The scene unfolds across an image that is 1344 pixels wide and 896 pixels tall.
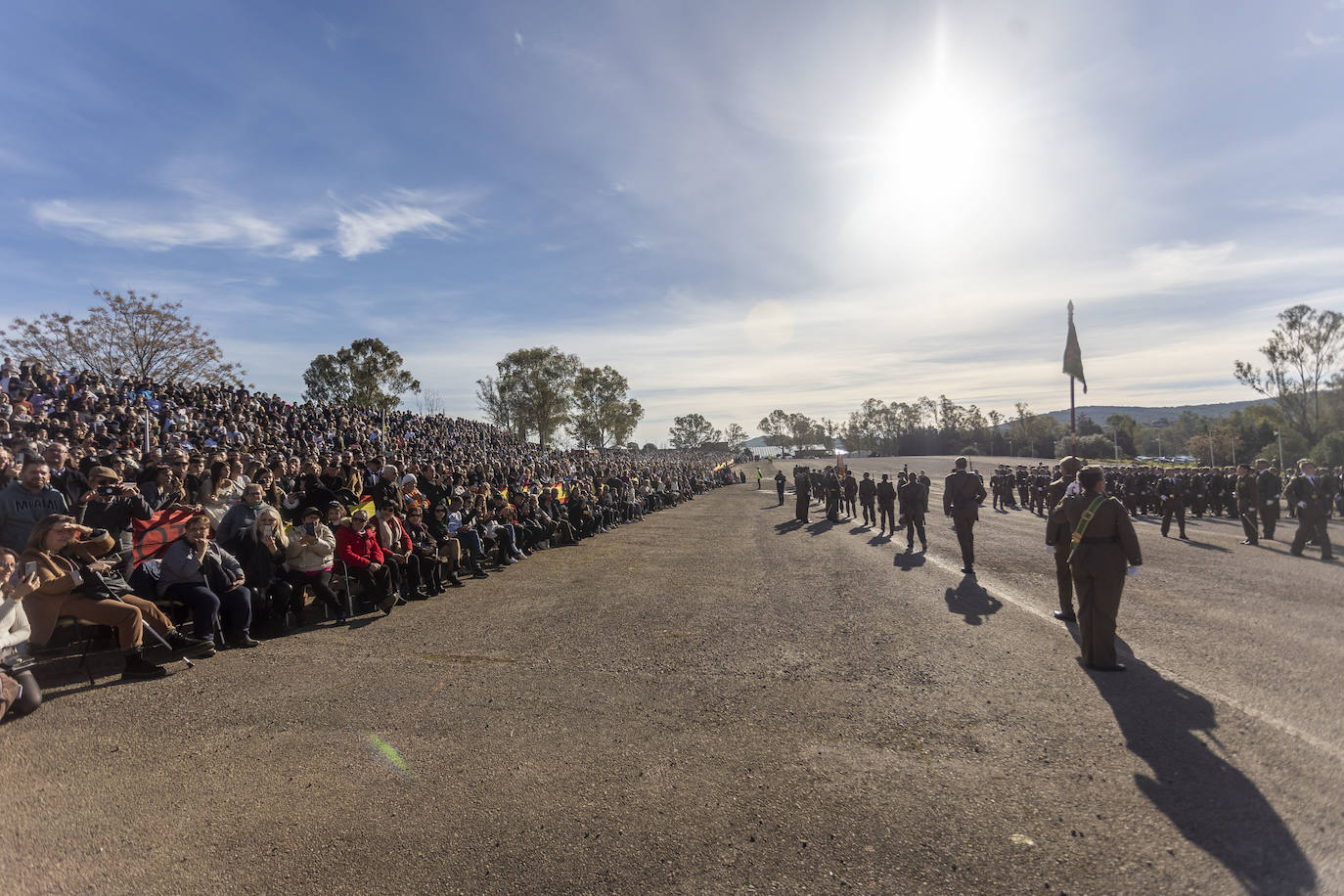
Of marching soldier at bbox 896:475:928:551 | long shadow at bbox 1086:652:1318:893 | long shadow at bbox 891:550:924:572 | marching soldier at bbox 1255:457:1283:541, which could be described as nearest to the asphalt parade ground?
long shadow at bbox 1086:652:1318:893

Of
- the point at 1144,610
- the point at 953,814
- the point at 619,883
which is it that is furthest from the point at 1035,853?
the point at 1144,610

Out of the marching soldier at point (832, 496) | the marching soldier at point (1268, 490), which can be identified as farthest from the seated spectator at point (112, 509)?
the marching soldier at point (1268, 490)

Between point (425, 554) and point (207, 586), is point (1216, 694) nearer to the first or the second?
point (425, 554)

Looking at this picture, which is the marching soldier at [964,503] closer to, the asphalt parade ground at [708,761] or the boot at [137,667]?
the asphalt parade ground at [708,761]

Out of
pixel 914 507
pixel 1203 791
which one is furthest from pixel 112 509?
pixel 914 507

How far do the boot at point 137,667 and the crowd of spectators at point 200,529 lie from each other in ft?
0.04

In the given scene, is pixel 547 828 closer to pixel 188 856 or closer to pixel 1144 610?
pixel 188 856

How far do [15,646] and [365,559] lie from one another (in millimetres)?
3391

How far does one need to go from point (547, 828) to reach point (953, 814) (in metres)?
2.24

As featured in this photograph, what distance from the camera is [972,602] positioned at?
802 centimetres

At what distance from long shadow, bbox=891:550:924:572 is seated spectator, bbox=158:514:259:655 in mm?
9775

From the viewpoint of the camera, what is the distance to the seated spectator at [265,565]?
22.7ft

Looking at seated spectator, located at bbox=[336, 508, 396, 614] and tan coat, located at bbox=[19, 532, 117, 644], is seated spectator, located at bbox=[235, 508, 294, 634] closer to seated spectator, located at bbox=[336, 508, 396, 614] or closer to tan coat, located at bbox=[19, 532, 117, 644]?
seated spectator, located at bbox=[336, 508, 396, 614]

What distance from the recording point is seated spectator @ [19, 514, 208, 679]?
521 centimetres
